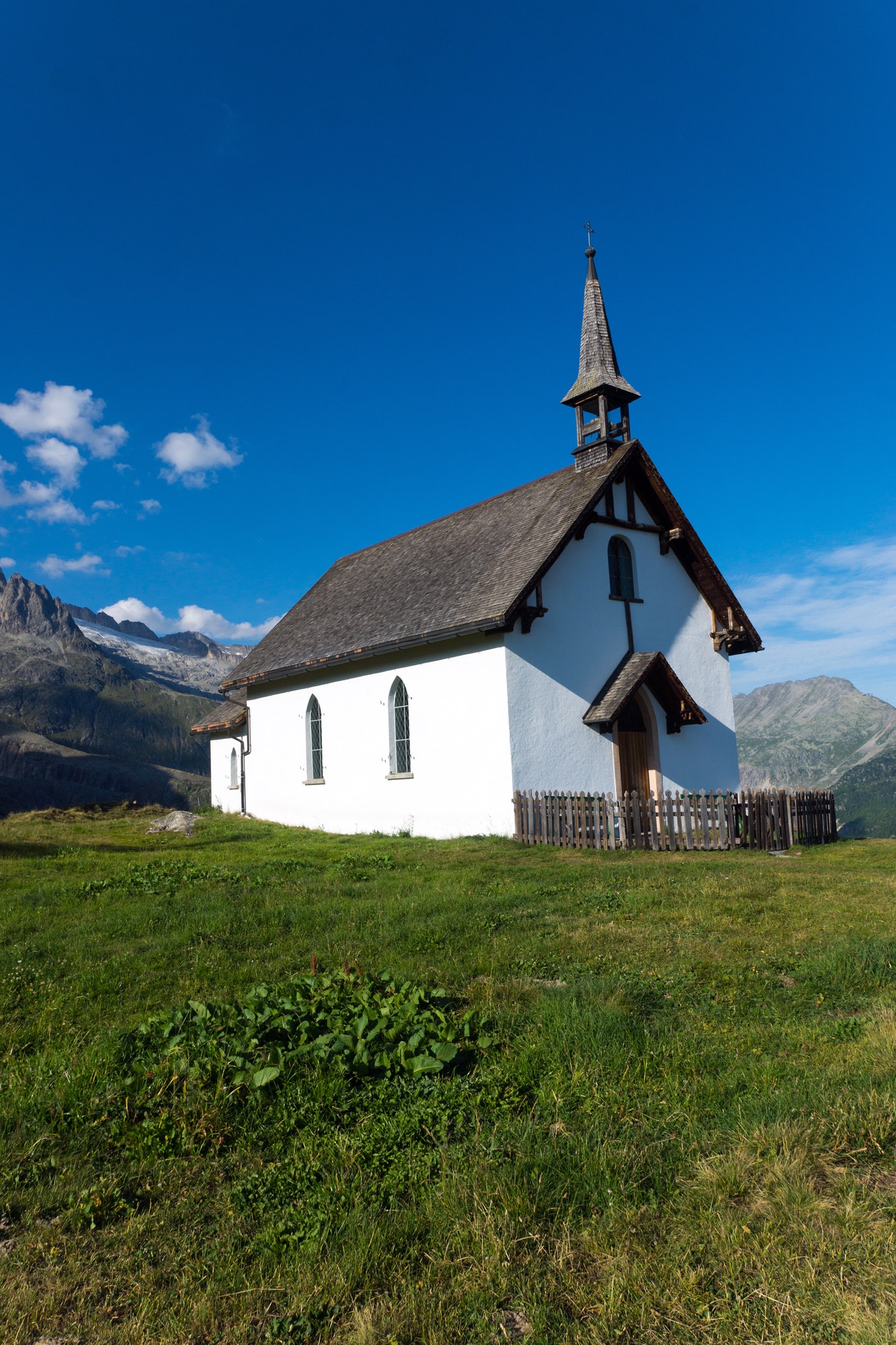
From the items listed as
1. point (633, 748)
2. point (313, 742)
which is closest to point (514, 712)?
point (633, 748)

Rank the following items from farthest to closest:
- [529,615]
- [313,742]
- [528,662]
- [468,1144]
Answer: [313,742] < [528,662] < [529,615] < [468,1144]

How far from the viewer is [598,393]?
21125 millimetres

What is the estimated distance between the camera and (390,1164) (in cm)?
407

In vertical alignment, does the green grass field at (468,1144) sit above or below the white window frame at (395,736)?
below

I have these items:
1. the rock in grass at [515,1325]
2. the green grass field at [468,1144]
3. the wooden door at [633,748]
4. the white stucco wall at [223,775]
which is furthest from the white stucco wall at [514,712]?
the rock in grass at [515,1325]

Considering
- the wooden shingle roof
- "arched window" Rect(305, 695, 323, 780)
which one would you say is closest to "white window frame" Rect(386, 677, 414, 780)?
the wooden shingle roof

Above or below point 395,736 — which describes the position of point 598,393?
above

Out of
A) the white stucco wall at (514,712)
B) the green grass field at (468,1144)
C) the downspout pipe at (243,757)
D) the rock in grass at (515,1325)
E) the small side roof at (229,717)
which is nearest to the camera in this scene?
the rock in grass at (515,1325)

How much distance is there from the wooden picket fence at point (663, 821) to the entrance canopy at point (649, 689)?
237 centimetres

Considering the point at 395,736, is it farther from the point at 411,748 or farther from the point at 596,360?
the point at 596,360

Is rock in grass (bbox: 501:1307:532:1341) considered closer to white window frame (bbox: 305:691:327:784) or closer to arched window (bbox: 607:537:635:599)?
arched window (bbox: 607:537:635:599)

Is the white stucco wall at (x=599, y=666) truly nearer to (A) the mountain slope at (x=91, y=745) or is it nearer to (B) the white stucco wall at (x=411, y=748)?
(B) the white stucco wall at (x=411, y=748)

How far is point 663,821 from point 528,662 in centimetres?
435

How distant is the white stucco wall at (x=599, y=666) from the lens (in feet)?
57.8
